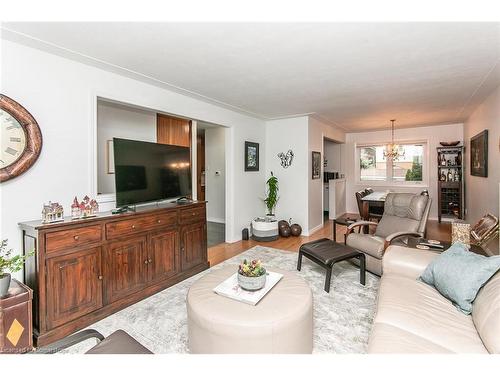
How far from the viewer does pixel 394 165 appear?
7145 mm

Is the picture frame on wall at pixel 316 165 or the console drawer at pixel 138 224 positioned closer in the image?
the console drawer at pixel 138 224

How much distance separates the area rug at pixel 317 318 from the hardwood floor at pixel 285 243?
38.9 inches

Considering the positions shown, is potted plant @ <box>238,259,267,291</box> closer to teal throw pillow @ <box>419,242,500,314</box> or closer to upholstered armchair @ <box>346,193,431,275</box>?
teal throw pillow @ <box>419,242,500,314</box>

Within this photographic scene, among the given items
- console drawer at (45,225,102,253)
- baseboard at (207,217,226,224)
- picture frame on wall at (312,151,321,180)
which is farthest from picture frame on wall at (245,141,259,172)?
console drawer at (45,225,102,253)

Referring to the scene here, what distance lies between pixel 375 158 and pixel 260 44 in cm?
628

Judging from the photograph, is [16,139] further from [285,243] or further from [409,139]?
[409,139]

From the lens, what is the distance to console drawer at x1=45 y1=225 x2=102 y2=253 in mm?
1950

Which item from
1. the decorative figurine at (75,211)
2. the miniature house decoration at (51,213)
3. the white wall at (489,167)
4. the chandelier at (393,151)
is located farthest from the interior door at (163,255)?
the chandelier at (393,151)

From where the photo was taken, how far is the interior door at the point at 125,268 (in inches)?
92.0

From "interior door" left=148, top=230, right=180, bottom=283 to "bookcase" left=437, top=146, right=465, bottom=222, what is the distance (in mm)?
6312

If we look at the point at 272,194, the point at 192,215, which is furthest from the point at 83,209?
the point at 272,194

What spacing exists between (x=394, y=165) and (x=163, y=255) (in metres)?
6.72

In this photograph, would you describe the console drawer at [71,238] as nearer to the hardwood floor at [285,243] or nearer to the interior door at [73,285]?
the interior door at [73,285]
